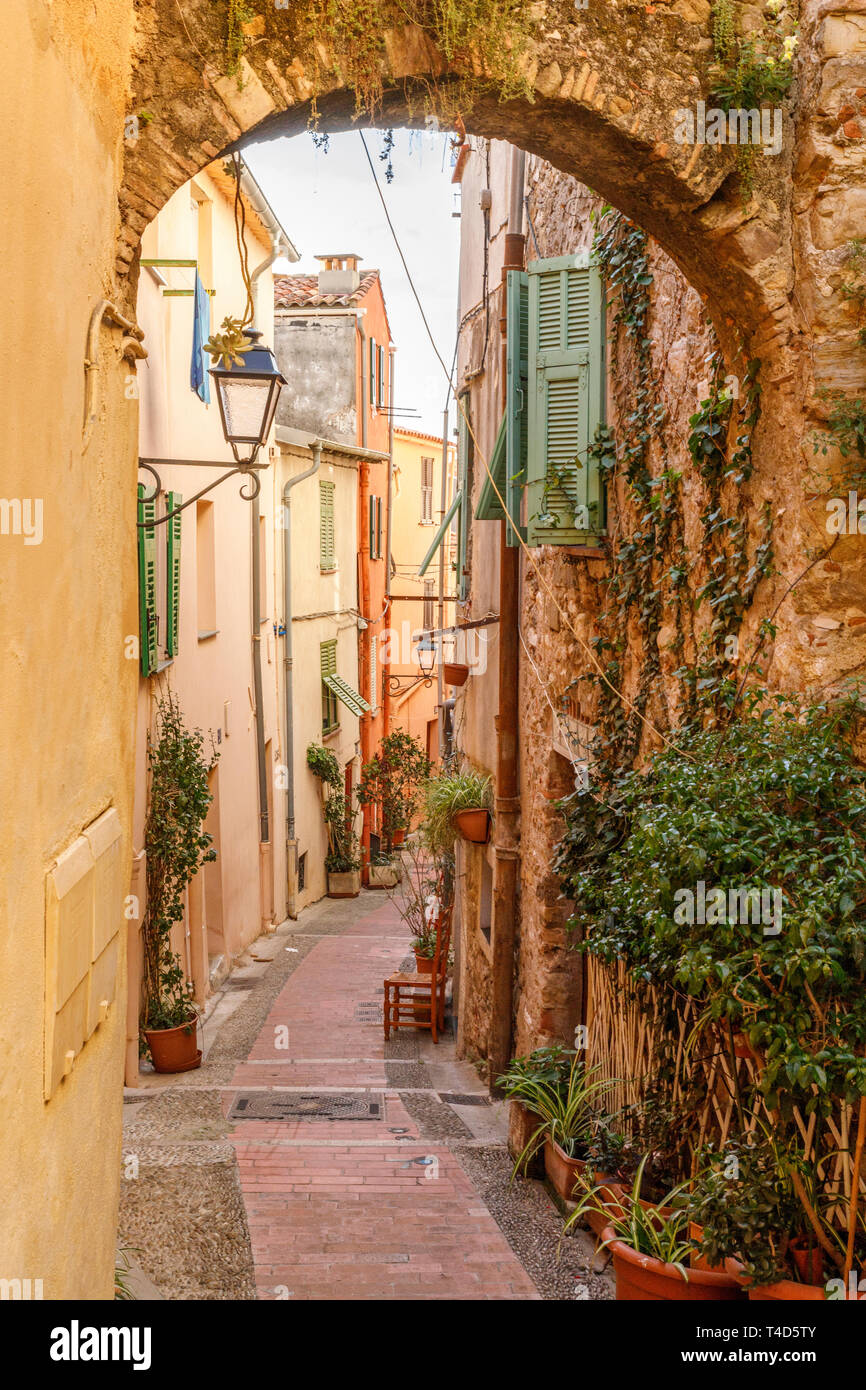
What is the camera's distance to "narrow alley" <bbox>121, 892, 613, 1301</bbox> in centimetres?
553

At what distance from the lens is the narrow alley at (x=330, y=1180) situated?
5.53 m

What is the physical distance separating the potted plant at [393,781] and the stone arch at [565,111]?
16.8m

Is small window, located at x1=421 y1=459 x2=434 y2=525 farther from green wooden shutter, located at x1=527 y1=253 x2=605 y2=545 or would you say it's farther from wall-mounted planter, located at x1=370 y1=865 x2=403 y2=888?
green wooden shutter, located at x1=527 y1=253 x2=605 y2=545

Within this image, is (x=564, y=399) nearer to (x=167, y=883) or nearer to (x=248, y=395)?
(x=248, y=395)

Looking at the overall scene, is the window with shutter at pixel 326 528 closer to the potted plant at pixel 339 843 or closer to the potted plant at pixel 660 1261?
the potted plant at pixel 339 843

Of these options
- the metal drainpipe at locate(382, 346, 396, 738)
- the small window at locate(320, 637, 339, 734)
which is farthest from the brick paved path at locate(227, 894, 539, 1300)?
the metal drainpipe at locate(382, 346, 396, 738)

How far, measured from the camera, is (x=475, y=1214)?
21.1 ft

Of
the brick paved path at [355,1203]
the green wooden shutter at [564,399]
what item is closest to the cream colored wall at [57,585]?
the brick paved path at [355,1203]

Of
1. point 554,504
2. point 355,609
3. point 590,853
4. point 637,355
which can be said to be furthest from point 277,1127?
point 355,609

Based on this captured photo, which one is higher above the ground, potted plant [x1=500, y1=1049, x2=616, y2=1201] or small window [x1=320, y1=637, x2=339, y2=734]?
small window [x1=320, y1=637, x2=339, y2=734]

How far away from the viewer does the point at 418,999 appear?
11.5 m

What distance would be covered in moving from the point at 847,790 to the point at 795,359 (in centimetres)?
153

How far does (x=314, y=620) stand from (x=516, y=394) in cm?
1193

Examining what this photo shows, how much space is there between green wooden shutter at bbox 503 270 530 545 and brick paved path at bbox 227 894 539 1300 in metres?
3.87
